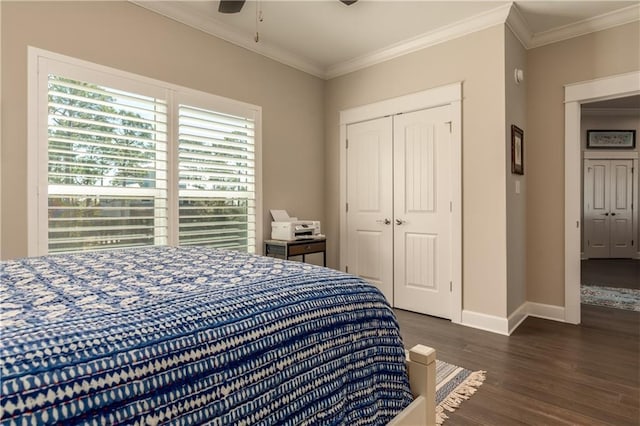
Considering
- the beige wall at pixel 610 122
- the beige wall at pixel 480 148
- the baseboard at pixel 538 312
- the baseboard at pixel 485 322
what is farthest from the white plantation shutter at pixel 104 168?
the beige wall at pixel 610 122

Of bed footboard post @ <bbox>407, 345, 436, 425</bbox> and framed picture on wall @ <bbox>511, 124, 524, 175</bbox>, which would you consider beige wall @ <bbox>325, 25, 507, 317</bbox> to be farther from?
bed footboard post @ <bbox>407, 345, 436, 425</bbox>

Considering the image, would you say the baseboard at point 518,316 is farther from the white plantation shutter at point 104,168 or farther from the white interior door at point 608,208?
the white interior door at point 608,208

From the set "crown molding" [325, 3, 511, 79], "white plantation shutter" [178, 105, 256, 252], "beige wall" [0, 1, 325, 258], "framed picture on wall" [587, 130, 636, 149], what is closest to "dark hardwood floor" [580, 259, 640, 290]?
"framed picture on wall" [587, 130, 636, 149]

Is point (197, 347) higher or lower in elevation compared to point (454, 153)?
lower

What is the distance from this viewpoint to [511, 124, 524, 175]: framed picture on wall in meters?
3.22

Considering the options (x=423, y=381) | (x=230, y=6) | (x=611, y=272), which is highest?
(x=230, y=6)

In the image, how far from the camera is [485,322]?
10.3 ft

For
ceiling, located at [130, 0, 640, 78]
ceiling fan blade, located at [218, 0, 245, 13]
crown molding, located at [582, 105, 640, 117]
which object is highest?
crown molding, located at [582, 105, 640, 117]

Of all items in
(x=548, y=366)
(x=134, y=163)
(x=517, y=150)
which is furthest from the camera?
(x=517, y=150)

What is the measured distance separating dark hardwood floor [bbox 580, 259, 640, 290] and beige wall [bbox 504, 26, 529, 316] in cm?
231

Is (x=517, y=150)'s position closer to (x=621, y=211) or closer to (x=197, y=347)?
(x=197, y=347)

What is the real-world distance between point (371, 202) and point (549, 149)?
1.81m

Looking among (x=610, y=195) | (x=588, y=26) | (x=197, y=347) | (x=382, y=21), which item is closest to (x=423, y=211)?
(x=382, y=21)

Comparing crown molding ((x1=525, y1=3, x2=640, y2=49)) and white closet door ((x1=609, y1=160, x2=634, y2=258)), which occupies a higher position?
crown molding ((x1=525, y1=3, x2=640, y2=49))
